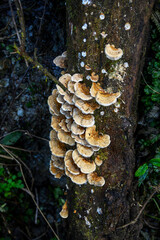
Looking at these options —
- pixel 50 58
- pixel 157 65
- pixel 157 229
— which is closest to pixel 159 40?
pixel 157 65

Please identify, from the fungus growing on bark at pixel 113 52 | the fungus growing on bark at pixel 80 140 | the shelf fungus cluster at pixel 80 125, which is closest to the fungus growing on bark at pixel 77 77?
the shelf fungus cluster at pixel 80 125

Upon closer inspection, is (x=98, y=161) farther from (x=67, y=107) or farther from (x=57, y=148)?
(x=67, y=107)

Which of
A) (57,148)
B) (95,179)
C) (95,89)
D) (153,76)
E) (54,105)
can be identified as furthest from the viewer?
(153,76)

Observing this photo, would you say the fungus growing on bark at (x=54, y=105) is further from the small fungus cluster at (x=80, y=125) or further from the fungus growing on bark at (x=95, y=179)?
the fungus growing on bark at (x=95, y=179)

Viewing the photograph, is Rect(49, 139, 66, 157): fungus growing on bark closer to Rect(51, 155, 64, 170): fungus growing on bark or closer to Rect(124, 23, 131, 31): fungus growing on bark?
Rect(51, 155, 64, 170): fungus growing on bark

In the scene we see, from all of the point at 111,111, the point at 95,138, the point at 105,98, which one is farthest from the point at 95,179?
the point at 105,98

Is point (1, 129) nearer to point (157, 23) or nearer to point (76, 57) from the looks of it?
point (76, 57)

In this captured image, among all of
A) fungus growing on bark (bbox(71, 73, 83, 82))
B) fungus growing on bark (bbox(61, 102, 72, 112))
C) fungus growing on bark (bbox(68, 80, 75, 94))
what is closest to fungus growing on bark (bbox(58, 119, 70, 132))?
fungus growing on bark (bbox(61, 102, 72, 112))
